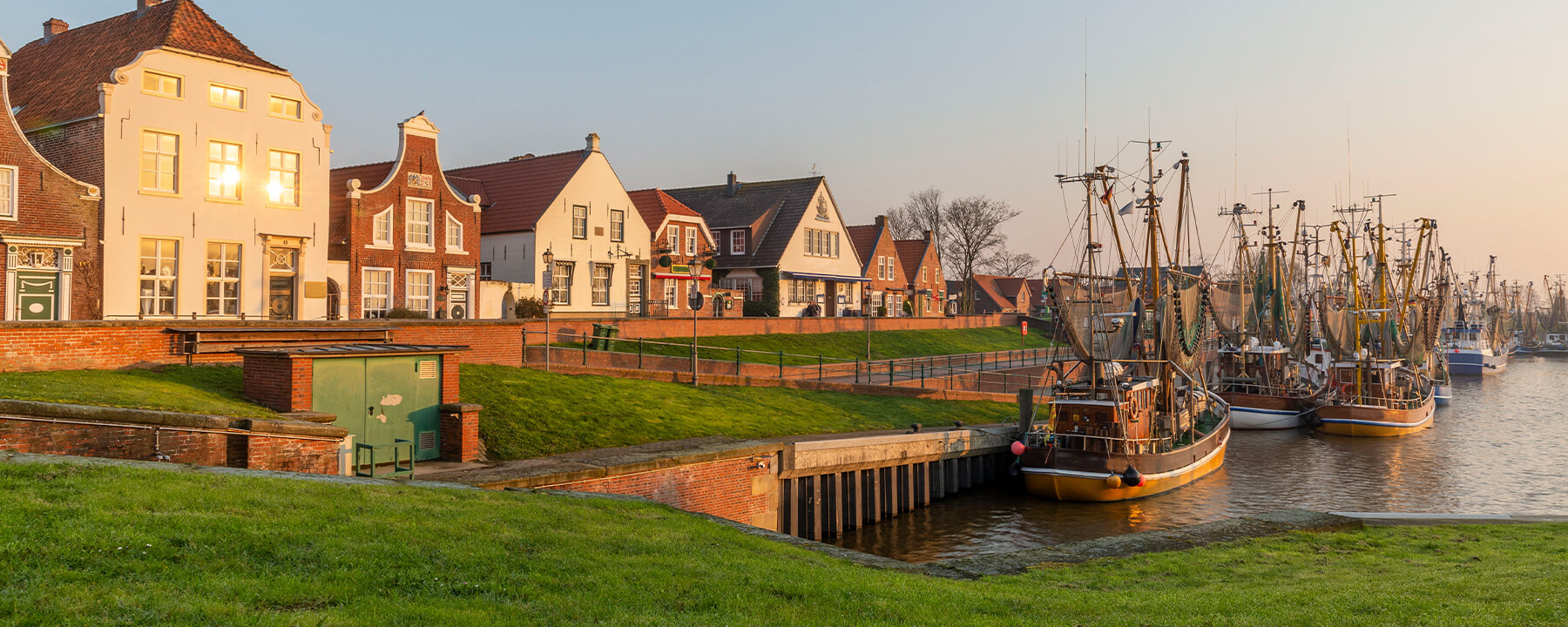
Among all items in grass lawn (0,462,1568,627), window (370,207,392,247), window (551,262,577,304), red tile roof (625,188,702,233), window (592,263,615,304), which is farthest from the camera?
red tile roof (625,188,702,233)

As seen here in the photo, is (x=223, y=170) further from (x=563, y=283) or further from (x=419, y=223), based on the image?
(x=563, y=283)

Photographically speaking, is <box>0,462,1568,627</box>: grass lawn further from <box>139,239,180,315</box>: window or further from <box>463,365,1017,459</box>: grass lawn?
<box>139,239,180,315</box>: window

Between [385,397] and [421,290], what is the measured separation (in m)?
20.4

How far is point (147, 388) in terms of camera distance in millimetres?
16188

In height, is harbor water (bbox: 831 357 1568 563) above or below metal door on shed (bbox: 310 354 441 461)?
below

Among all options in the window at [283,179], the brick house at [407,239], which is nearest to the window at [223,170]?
the window at [283,179]

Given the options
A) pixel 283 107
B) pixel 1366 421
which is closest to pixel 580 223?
pixel 283 107

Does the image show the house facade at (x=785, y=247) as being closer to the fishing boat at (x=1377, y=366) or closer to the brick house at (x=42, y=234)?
the fishing boat at (x=1377, y=366)

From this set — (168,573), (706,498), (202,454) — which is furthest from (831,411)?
(168,573)

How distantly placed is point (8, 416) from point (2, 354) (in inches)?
254

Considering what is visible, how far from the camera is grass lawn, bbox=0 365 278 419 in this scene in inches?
559

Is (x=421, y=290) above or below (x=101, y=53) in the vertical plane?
below

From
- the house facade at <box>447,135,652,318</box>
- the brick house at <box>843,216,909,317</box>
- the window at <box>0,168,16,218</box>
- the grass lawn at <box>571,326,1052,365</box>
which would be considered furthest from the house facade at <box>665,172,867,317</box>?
the window at <box>0,168,16,218</box>

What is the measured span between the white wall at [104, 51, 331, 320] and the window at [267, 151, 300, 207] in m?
0.15
